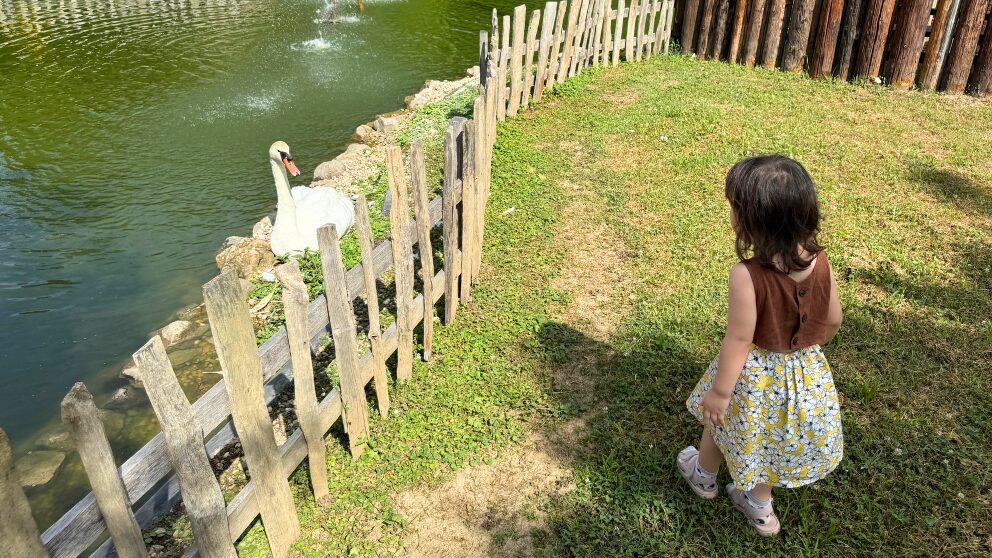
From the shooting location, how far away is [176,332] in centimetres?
A: 534

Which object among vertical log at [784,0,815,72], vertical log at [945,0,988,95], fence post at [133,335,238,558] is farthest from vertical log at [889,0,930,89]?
fence post at [133,335,238,558]

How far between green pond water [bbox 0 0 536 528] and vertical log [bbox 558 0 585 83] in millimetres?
2658

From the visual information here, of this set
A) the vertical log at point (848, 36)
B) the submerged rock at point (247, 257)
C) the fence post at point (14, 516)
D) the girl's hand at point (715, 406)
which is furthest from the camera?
the vertical log at point (848, 36)

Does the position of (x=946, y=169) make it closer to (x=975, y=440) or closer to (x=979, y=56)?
(x=979, y=56)

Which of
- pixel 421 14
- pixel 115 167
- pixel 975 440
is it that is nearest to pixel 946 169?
pixel 975 440

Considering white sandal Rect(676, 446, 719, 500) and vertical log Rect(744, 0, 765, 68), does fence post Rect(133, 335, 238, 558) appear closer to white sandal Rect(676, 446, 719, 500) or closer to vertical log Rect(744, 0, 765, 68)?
white sandal Rect(676, 446, 719, 500)

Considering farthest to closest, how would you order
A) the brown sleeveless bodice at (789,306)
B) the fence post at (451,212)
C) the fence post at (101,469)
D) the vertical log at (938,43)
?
1. the vertical log at (938,43)
2. the fence post at (451,212)
3. the brown sleeveless bodice at (789,306)
4. the fence post at (101,469)

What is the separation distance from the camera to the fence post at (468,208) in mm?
4309

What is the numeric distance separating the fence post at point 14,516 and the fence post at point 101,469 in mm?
164

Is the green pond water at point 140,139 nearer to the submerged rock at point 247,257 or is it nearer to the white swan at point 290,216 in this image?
the submerged rock at point 247,257

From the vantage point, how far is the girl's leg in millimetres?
3127

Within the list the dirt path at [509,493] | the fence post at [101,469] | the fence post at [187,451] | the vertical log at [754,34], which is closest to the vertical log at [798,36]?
the vertical log at [754,34]

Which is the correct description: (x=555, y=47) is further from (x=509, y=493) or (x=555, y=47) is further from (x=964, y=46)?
(x=509, y=493)

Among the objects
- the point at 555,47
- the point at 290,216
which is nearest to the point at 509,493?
the point at 290,216
